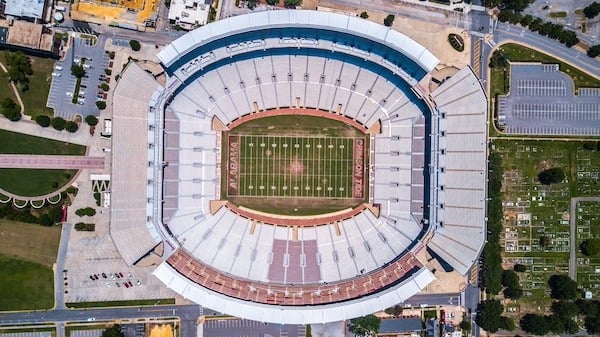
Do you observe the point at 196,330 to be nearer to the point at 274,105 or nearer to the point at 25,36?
the point at 274,105

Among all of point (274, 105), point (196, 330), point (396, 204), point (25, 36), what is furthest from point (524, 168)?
point (25, 36)

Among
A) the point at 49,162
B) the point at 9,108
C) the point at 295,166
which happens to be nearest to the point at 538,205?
the point at 295,166

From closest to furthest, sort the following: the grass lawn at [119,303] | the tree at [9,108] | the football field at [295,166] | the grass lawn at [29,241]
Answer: the tree at [9,108]
the grass lawn at [29,241]
the football field at [295,166]
the grass lawn at [119,303]

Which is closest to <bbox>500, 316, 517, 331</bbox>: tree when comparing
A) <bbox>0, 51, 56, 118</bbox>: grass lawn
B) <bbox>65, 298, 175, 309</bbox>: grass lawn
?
<bbox>65, 298, 175, 309</bbox>: grass lawn

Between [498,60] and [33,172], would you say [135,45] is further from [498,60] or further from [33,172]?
[498,60]

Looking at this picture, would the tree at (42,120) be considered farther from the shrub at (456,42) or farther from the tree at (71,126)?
the shrub at (456,42)

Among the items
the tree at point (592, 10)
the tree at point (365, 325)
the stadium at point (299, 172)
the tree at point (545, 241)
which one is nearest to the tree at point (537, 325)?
the tree at point (545, 241)
